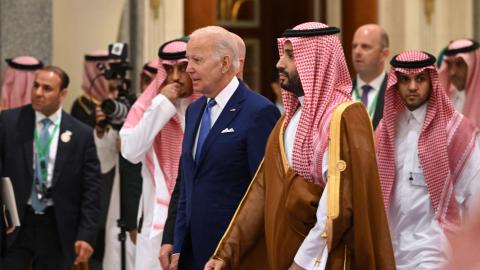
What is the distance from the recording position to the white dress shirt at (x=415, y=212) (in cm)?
514

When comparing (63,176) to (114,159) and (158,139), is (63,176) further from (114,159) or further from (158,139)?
(114,159)

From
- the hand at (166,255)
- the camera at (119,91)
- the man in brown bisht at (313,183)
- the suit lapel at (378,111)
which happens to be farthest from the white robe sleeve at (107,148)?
the man in brown bisht at (313,183)

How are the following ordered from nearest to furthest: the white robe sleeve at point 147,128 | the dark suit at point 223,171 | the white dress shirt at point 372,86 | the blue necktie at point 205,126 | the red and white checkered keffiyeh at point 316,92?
the red and white checkered keffiyeh at point 316,92
the dark suit at point 223,171
the blue necktie at point 205,126
the white robe sleeve at point 147,128
the white dress shirt at point 372,86

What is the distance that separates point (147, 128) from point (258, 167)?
1295 mm

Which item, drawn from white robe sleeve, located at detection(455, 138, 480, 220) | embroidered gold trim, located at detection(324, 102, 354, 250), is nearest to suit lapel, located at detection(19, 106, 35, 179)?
white robe sleeve, located at detection(455, 138, 480, 220)

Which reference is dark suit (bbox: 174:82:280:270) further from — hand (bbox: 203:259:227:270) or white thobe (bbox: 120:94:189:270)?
white thobe (bbox: 120:94:189:270)

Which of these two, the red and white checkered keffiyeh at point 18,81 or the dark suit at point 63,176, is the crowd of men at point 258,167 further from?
the red and white checkered keffiyeh at point 18,81

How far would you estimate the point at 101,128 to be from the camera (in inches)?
301

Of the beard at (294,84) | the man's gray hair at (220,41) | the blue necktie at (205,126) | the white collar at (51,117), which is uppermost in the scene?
the man's gray hair at (220,41)

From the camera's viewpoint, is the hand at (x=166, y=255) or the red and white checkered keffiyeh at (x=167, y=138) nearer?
the hand at (x=166, y=255)

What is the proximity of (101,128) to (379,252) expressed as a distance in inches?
156

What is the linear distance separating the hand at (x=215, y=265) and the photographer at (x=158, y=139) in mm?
1439

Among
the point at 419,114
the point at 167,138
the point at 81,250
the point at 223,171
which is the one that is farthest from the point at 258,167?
the point at 81,250

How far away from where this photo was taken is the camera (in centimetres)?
675
